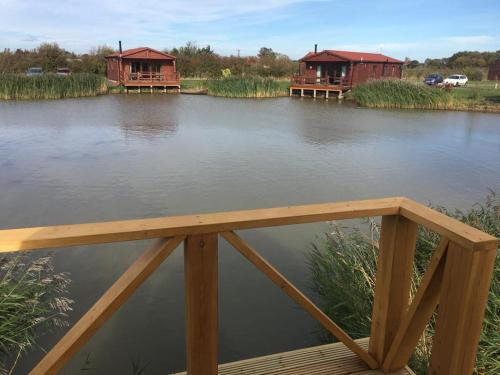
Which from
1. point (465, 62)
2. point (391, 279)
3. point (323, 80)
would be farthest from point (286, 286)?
point (465, 62)

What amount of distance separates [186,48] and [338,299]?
2037 inches

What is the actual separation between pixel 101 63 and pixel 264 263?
39691mm

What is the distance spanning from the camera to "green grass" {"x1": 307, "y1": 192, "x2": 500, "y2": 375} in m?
2.73

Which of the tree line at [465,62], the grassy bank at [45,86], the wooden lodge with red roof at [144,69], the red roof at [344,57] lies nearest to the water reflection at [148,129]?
the grassy bank at [45,86]

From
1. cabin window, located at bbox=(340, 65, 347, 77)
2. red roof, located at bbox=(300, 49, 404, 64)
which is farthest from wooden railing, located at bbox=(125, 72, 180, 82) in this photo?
cabin window, located at bbox=(340, 65, 347, 77)

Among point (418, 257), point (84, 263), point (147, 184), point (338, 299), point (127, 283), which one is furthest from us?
point (147, 184)

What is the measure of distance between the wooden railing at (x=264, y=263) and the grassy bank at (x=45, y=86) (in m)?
23.7

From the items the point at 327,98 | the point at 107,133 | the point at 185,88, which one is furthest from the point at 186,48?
the point at 107,133

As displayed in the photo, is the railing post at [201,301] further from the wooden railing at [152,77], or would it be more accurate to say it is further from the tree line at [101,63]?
the tree line at [101,63]

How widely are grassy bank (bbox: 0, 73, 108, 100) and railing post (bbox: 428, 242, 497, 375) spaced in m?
24.2

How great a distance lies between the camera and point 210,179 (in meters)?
8.49

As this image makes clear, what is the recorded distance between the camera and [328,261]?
165 inches

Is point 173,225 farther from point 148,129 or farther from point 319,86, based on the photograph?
point 319,86

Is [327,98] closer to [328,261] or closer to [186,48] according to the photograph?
[328,261]
